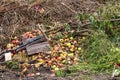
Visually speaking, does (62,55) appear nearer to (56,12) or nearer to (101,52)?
(101,52)

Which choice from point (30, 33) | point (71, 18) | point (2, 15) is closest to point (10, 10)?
point (2, 15)

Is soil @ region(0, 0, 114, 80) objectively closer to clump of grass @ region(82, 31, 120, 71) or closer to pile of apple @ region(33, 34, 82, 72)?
pile of apple @ region(33, 34, 82, 72)

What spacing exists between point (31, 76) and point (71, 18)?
5.09 ft

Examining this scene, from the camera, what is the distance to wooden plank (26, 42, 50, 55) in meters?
4.85

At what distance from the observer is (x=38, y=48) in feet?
16.0

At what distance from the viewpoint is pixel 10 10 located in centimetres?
559

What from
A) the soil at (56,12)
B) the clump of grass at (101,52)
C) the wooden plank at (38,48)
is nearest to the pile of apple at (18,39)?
the soil at (56,12)

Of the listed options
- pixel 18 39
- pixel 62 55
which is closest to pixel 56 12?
pixel 18 39

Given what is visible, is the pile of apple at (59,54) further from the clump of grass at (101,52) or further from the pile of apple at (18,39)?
the clump of grass at (101,52)

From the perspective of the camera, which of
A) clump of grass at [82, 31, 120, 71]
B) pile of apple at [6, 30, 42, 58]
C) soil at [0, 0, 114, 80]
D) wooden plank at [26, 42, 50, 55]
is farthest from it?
soil at [0, 0, 114, 80]

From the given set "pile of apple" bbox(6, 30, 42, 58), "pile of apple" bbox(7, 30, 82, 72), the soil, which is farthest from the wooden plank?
the soil

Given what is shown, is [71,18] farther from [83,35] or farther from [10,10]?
[10,10]

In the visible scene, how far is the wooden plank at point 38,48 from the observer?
4.85 meters

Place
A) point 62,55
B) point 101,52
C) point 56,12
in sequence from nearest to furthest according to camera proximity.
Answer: point 101,52, point 62,55, point 56,12
